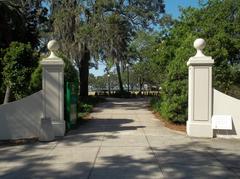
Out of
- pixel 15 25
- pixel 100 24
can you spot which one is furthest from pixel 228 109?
pixel 15 25

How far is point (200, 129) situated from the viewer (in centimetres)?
1237

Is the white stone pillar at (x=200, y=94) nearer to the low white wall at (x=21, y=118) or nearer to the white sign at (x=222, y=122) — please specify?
the white sign at (x=222, y=122)

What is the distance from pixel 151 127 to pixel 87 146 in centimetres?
422

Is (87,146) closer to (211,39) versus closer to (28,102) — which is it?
(28,102)

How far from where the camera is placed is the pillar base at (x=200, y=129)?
486 inches

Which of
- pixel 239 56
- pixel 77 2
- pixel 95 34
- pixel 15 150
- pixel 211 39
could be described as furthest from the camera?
pixel 77 2

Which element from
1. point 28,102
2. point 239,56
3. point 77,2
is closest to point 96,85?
point 77,2

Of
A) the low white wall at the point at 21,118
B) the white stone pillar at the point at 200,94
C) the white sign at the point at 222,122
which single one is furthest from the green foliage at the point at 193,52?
the low white wall at the point at 21,118

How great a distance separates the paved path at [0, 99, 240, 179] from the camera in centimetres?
788

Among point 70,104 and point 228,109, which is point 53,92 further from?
point 228,109

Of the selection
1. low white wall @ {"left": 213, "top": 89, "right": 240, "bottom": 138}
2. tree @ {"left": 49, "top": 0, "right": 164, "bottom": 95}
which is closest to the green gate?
low white wall @ {"left": 213, "top": 89, "right": 240, "bottom": 138}

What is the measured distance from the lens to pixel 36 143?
1135cm

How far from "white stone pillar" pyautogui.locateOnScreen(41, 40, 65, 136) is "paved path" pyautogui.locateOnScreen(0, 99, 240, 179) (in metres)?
0.55

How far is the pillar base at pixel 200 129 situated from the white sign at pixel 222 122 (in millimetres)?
200
